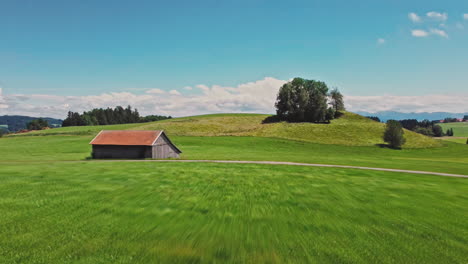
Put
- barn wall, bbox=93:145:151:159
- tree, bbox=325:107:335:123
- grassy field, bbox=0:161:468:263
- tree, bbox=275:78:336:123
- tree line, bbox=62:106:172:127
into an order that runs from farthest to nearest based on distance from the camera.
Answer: tree line, bbox=62:106:172:127
tree, bbox=325:107:335:123
tree, bbox=275:78:336:123
barn wall, bbox=93:145:151:159
grassy field, bbox=0:161:468:263

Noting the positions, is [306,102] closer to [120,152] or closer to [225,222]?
[120,152]

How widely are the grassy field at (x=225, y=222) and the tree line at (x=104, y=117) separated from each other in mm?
167328

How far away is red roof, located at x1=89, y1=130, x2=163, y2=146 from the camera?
131 feet

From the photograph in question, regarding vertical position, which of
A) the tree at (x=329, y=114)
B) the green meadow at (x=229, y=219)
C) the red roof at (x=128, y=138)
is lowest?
the green meadow at (x=229, y=219)

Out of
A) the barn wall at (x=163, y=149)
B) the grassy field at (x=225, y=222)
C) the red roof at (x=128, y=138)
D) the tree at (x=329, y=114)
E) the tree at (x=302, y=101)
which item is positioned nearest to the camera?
the grassy field at (x=225, y=222)

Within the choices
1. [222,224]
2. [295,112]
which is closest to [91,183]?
[222,224]

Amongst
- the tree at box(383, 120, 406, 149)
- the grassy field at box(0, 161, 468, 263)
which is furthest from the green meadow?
the tree at box(383, 120, 406, 149)

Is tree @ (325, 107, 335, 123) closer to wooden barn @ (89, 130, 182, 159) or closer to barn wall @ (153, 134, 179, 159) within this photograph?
barn wall @ (153, 134, 179, 159)

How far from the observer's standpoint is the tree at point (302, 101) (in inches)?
3681

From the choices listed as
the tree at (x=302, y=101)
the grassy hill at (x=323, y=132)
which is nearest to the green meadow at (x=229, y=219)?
the grassy hill at (x=323, y=132)

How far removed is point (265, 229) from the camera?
9.16 metres

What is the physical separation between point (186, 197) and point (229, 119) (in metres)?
98.5

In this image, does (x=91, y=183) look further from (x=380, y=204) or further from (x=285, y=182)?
(x=380, y=204)

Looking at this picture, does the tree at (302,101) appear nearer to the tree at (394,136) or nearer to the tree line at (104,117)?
the tree at (394,136)
